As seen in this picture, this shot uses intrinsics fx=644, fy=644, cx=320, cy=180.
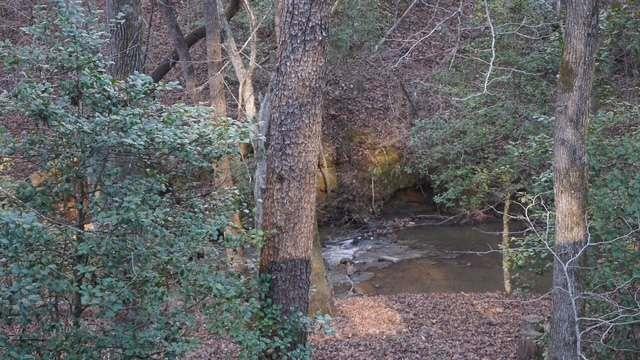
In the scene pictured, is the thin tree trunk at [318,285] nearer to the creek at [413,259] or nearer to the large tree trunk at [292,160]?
the creek at [413,259]

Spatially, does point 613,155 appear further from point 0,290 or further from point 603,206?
point 0,290

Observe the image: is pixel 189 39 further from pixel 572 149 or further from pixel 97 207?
pixel 97 207

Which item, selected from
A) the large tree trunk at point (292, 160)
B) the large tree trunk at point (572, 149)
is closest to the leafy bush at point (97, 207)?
the large tree trunk at point (292, 160)

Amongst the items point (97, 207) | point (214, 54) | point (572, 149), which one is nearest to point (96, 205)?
A: point (97, 207)

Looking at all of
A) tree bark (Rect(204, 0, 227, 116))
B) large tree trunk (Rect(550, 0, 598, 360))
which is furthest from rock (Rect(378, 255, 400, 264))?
large tree trunk (Rect(550, 0, 598, 360))

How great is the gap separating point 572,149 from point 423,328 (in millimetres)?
4662

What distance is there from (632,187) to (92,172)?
4.84m

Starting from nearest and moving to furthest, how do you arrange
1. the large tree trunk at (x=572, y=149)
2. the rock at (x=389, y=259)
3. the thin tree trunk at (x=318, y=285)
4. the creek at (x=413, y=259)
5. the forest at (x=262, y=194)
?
the forest at (x=262, y=194) → the large tree trunk at (x=572, y=149) → the thin tree trunk at (x=318, y=285) → the creek at (x=413, y=259) → the rock at (x=389, y=259)

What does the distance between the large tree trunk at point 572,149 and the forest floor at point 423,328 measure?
2.56 m

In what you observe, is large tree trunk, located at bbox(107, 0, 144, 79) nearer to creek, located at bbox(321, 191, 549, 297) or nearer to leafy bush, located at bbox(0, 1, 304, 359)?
leafy bush, located at bbox(0, 1, 304, 359)

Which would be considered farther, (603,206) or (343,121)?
(343,121)

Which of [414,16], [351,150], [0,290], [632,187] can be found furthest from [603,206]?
[414,16]

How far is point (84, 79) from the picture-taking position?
3932mm

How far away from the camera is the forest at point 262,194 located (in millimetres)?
3848
